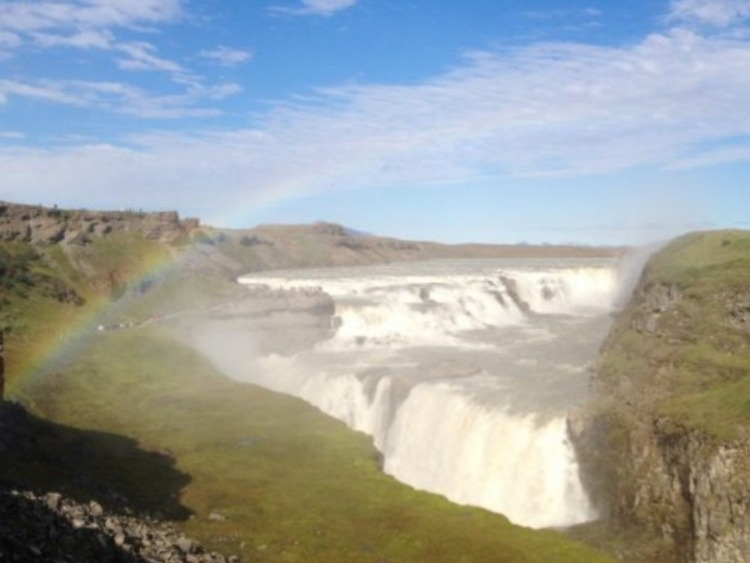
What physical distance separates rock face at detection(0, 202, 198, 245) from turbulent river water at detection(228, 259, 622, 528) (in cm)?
4279

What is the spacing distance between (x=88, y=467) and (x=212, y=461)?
810 cm

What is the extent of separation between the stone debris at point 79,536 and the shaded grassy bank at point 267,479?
414 cm

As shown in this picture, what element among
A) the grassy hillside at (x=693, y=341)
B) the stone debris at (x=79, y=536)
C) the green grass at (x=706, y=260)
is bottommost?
the stone debris at (x=79, y=536)

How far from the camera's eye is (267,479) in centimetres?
5091

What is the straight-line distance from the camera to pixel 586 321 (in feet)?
331

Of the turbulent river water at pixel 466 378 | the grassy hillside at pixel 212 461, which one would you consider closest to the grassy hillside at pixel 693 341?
the turbulent river water at pixel 466 378

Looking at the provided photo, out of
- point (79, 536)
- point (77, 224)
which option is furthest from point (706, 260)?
point (77, 224)

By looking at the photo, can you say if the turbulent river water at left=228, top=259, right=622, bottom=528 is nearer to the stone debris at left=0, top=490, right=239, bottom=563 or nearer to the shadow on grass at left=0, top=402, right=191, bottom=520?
the shadow on grass at left=0, top=402, right=191, bottom=520

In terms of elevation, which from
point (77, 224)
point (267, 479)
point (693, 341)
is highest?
point (77, 224)

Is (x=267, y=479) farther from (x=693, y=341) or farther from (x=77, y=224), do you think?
(x=77, y=224)

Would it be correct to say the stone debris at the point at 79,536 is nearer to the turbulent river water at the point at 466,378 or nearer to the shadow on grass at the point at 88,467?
the shadow on grass at the point at 88,467

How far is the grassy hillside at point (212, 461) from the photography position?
134 feet

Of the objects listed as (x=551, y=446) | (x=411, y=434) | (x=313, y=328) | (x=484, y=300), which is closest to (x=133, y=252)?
(x=313, y=328)

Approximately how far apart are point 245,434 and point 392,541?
2291 cm
